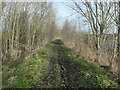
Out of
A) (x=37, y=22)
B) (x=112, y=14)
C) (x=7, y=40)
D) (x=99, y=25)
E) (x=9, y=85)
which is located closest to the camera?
(x=9, y=85)

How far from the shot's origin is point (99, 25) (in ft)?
47.8

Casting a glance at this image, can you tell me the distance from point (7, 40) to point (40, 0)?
12785 millimetres

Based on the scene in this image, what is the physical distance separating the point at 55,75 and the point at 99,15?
21.8 ft

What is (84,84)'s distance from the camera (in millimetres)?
8336

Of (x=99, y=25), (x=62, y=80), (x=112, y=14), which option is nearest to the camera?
(x=62, y=80)

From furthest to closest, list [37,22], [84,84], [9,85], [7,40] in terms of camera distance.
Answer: [37,22] → [7,40] → [84,84] → [9,85]

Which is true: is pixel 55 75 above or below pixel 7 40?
below

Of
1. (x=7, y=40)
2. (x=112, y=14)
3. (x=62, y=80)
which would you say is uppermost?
(x=112, y=14)

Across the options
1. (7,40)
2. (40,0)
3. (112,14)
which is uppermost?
(40,0)

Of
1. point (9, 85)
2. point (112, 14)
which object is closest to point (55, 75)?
point (9, 85)

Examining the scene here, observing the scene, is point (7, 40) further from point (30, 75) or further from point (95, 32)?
point (30, 75)

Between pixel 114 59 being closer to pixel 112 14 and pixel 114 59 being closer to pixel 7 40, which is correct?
pixel 112 14

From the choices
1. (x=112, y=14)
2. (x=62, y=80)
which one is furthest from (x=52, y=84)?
(x=112, y=14)

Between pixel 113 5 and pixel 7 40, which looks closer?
pixel 113 5
